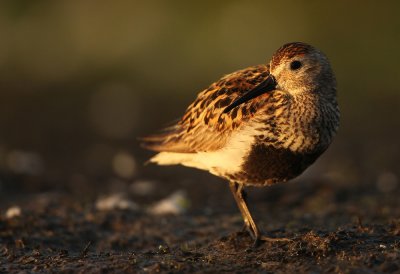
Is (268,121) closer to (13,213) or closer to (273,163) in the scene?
(273,163)

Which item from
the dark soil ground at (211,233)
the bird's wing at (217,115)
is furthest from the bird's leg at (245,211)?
the bird's wing at (217,115)

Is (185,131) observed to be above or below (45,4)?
below

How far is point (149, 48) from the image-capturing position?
20500 millimetres

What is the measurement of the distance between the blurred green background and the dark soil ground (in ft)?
4.15

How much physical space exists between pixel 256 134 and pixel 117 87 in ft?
36.3

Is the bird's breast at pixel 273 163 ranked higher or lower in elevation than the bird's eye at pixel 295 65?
lower

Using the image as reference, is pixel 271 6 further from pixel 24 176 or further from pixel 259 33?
pixel 24 176

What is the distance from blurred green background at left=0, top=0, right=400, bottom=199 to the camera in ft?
44.2

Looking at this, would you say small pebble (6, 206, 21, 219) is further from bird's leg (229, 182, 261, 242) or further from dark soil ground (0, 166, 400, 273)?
bird's leg (229, 182, 261, 242)

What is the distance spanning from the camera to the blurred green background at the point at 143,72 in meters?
13.5

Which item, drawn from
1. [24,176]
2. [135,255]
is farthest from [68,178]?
[135,255]

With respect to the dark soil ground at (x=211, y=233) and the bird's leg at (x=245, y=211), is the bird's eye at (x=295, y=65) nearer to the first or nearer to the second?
the bird's leg at (x=245, y=211)

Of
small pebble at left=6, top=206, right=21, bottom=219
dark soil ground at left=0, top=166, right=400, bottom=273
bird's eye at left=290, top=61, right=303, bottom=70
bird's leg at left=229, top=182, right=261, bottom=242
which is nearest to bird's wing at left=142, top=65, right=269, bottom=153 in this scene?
bird's eye at left=290, top=61, right=303, bottom=70

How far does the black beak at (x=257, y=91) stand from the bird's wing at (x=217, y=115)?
0.25 feet
